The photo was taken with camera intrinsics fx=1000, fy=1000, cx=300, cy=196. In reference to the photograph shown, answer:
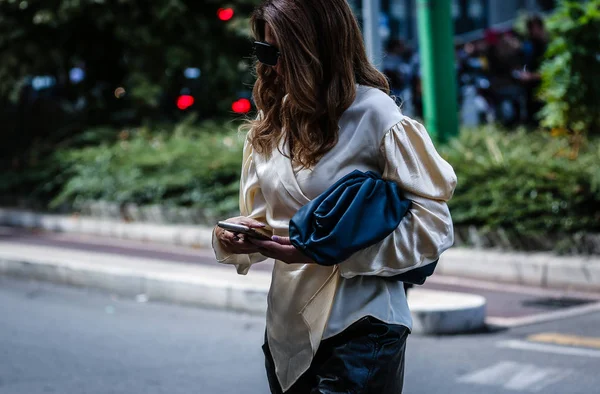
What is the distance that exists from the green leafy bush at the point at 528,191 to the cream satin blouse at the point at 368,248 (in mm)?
6242

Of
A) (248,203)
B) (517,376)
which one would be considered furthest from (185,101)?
(248,203)

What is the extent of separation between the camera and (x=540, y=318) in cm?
710

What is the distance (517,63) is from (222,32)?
4.48 m

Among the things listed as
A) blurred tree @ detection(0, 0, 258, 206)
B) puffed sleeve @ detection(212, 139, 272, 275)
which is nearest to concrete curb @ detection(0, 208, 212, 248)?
blurred tree @ detection(0, 0, 258, 206)

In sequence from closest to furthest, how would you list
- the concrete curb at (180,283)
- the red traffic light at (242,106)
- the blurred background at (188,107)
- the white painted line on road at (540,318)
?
the concrete curb at (180,283) → the white painted line on road at (540,318) → the blurred background at (188,107) → the red traffic light at (242,106)

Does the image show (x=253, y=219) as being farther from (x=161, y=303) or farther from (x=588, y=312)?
(x=161, y=303)

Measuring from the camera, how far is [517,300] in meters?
7.83

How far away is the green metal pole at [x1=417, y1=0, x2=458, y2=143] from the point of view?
1034 centimetres

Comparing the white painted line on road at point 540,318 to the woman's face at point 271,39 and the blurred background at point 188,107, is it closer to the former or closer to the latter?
the blurred background at point 188,107

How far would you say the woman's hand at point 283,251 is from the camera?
243 cm

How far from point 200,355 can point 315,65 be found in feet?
13.3

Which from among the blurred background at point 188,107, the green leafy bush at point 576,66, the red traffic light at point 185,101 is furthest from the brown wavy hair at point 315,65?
the red traffic light at point 185,101

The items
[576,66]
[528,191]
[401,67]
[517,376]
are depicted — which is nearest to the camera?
[517,376]

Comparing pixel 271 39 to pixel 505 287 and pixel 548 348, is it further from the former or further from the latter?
pixel 505 287
